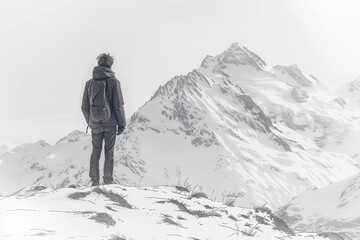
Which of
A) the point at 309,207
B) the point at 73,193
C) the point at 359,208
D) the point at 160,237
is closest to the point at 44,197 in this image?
the point at 73,193

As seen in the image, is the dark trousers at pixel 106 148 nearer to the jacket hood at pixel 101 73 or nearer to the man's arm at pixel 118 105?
the man's arm at pixel 118 105

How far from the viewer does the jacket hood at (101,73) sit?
11.9 metres

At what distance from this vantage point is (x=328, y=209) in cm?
15100

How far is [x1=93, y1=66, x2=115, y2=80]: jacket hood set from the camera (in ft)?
39.0

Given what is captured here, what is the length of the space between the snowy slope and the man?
1.41 metres

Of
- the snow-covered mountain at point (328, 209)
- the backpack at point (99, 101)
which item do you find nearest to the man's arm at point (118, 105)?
the backpack at point (99, 101)

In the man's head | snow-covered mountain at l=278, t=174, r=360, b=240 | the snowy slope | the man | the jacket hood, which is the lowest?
snow-covered mountain at l=278, t=174, r=360, b=240

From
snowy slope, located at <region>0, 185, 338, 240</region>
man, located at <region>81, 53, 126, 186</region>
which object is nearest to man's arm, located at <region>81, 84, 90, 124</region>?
man, located at <region>81, 53, 126, 186</region>

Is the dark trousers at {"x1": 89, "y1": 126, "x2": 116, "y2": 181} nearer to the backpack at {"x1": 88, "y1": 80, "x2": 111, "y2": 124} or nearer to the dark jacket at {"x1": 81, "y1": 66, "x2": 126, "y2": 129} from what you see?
the dark jacket at {"x1": 81, "y1": 66, "x2": 126, "y2": 129}

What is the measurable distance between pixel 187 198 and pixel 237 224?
1.53m

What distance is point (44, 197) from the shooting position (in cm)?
949

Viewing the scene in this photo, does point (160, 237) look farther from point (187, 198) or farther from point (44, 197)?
point (187, 198)

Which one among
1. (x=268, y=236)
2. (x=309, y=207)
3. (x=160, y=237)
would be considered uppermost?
(x=160, y=237)

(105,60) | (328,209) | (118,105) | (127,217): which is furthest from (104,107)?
(328,209)
